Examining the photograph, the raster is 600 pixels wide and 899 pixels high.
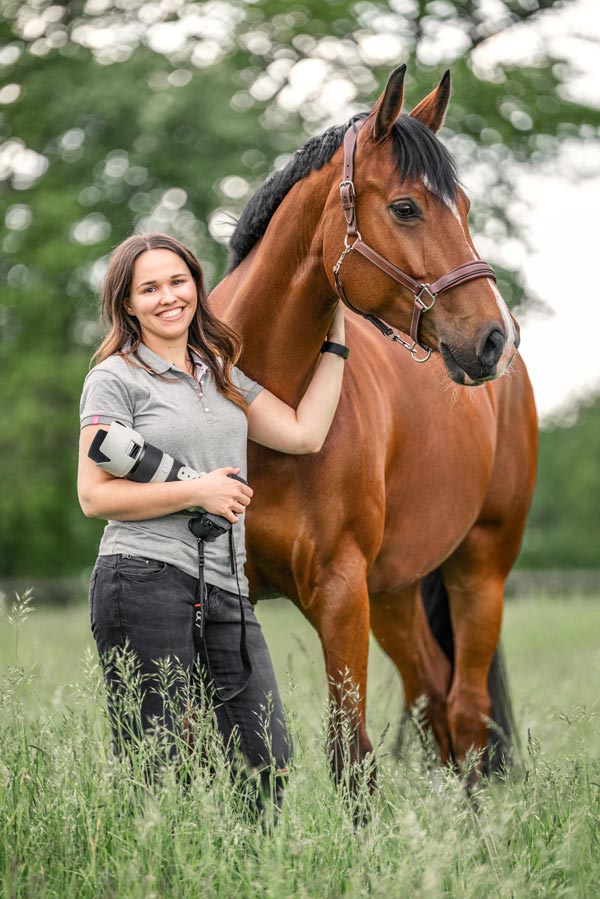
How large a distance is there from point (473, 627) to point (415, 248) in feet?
9.05

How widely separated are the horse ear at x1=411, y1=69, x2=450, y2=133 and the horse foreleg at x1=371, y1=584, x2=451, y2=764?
2.49 m

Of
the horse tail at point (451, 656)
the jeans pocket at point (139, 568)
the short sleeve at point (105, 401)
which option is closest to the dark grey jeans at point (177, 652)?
the jeans pocket at point (139, 568)

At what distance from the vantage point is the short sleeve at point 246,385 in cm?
336

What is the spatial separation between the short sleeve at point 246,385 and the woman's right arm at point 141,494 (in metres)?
0.52

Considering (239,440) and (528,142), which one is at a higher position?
(528,142)

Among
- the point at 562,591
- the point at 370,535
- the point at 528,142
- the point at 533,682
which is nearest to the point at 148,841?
the point at 370,535

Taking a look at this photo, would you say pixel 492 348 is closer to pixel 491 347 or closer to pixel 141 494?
pixel 491 347

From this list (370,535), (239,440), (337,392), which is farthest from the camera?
(370,535)

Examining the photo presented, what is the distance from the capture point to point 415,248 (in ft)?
10.5

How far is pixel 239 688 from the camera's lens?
299cm

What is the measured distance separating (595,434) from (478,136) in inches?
1280

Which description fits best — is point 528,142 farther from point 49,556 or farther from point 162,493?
point 49,556

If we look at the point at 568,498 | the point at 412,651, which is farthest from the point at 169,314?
the point at 568,498

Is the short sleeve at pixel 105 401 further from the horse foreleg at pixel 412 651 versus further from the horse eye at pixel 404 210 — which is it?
the horse foreleg at pixel 412 651
